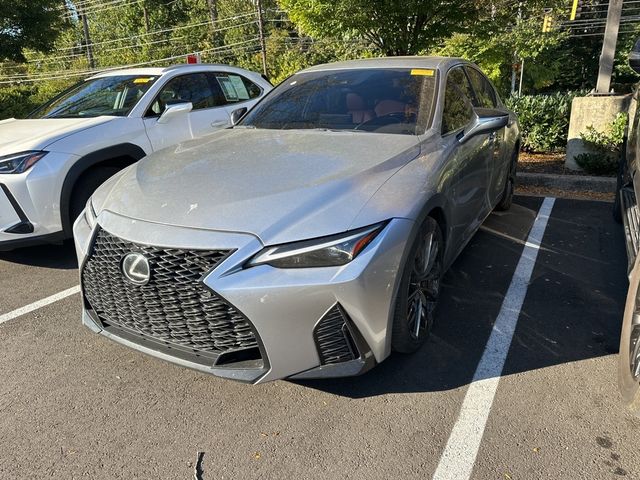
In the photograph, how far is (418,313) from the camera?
8.98ft

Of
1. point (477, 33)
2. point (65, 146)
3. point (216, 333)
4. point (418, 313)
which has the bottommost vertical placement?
point (418, 313)

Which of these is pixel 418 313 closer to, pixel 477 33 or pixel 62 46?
pixel 477 33

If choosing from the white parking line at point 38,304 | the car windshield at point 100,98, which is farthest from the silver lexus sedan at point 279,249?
the car windshield at point 100,98

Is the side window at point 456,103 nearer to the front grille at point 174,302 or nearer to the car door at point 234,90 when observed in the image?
the front grille at point 174,302

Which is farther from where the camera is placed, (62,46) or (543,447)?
(62,46)

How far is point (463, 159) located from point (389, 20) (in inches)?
178

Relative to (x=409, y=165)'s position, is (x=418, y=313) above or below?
below

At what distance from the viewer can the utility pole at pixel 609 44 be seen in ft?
21.0

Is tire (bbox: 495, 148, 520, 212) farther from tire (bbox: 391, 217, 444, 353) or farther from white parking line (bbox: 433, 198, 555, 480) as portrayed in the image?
tire (bbox: 391, 217, 444, 353)

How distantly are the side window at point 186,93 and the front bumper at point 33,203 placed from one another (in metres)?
1.35

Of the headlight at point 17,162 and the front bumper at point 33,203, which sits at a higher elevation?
the headlight at point 17,162

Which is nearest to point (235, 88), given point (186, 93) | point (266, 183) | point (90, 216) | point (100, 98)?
point (186, 93)

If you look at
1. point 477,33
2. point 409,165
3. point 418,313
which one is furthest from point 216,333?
point 477,33

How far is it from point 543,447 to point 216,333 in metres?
1.53
